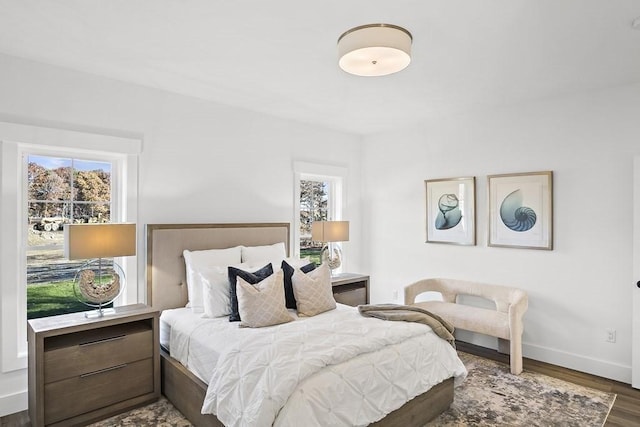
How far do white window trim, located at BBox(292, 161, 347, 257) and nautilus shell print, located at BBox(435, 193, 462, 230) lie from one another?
4.39ft

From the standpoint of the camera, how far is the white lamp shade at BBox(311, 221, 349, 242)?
446cm

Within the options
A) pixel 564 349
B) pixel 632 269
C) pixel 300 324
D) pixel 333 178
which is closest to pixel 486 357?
pixel 564 349

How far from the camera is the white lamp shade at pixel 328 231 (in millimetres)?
4457

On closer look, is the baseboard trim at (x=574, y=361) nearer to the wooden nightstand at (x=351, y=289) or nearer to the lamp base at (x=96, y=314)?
A: the wooden nightstand at (x=351, y=289)

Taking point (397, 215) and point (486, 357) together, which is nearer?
point (486, 357)

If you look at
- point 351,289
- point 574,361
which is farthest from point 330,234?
point 574,361

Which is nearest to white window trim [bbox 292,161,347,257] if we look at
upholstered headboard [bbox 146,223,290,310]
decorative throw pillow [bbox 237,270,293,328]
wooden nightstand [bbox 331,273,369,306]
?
wooden nightstand [bbox 331,273,369,306]

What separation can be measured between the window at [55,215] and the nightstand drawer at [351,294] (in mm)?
2516

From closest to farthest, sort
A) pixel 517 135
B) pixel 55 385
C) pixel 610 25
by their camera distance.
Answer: pixel 610 25 < pixel 55 385 < pixel 517 135

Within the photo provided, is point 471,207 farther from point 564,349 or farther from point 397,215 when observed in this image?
point 564,349

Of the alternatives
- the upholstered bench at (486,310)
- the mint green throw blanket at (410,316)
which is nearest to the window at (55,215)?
the mint green throw blanket at (410,316)

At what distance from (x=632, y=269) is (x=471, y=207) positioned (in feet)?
5.09

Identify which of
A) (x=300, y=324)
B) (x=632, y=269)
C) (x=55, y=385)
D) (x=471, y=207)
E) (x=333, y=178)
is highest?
(x=333, y=178)

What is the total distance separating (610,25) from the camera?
235cm
